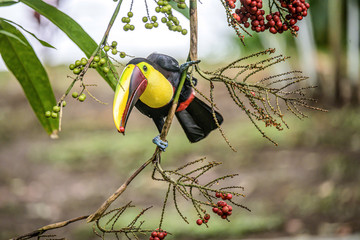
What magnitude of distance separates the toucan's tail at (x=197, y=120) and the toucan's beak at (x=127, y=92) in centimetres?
12

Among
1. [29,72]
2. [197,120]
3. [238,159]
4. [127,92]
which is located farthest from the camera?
[238,159]

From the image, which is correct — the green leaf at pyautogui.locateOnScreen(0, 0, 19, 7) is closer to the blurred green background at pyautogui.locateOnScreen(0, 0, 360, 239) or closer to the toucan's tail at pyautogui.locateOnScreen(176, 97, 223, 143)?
the toucan's tail at pyautogui.locateOnScreen(176, 97, 223, 143)

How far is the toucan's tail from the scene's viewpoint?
30.0 inches

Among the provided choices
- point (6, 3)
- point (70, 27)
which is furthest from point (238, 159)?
point (6, 3)

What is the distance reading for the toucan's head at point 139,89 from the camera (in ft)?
2.04

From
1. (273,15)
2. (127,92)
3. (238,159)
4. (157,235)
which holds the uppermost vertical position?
(238,159)

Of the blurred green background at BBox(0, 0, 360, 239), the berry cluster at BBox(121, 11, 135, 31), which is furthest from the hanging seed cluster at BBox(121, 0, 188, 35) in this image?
the blurred green background at BBox(0, 0, 360, 239)

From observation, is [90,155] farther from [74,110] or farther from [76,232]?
[76,232]

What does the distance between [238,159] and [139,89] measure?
2.94 metres

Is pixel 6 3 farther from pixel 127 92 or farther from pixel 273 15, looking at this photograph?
pixel 273 15

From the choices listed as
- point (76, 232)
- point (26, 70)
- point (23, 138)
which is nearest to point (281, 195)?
point (76, 232)

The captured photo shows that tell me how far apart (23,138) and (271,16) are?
13.7 feet

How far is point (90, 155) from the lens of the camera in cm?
400

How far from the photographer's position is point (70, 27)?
0.77 m
